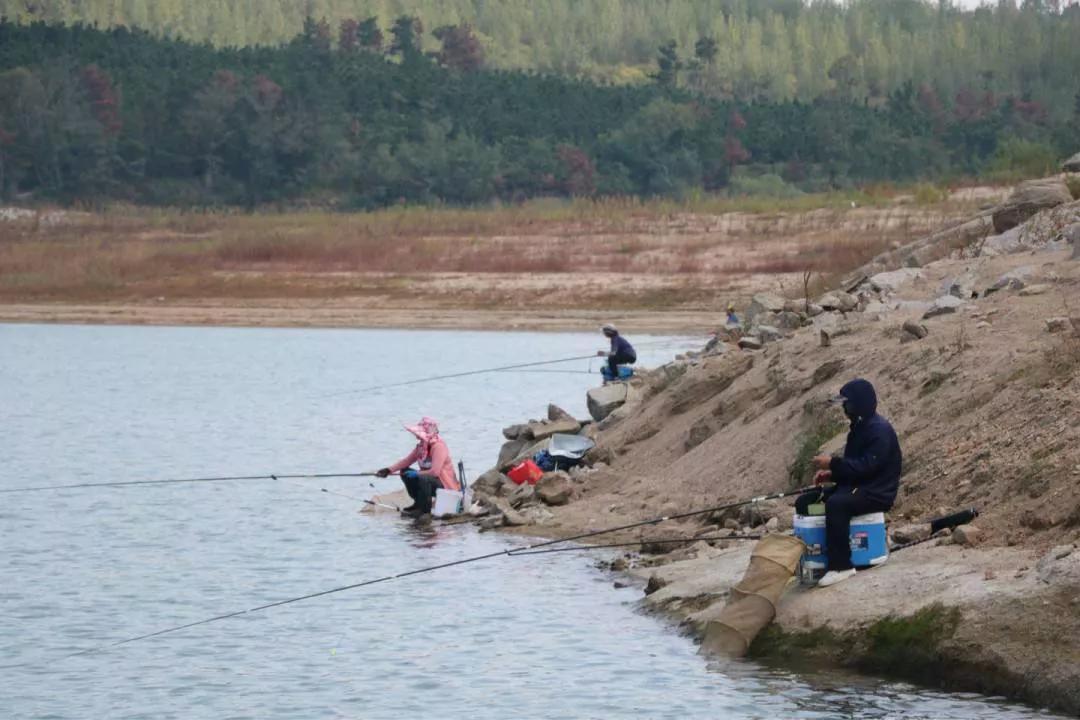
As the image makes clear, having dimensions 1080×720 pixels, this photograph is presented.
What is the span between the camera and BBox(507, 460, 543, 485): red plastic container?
18000 mm

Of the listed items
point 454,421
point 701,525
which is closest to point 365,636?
point 701,525

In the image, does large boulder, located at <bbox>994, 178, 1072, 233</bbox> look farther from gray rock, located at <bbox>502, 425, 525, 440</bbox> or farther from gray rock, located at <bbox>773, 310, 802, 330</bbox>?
gray rock, located at <bbox>502, 425, 525, 440</bbox>

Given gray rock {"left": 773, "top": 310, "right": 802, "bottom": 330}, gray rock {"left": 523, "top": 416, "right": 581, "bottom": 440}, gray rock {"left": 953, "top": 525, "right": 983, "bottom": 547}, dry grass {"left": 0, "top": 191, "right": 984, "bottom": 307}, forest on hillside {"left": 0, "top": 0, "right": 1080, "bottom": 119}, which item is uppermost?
forest on hillside {"left": 0, "top": 0, "right": 1080, "bottom": 119}

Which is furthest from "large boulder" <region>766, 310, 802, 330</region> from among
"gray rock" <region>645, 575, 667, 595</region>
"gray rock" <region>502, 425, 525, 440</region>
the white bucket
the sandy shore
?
the sandy shore

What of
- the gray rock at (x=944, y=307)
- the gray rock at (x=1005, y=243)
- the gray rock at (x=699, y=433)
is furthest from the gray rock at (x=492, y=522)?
the gray rock at (x=1005, y=243)

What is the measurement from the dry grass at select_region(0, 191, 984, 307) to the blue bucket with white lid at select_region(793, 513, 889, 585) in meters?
27.9

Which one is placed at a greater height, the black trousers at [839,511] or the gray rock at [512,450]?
the black trousers at [839,511]

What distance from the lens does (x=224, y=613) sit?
13836 mm

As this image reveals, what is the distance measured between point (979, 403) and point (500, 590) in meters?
3.78

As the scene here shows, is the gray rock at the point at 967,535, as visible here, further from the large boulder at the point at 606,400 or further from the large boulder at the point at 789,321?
the large boulder at the point at 606,400

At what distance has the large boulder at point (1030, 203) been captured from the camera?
66.9 ft

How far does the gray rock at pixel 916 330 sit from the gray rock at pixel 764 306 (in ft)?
18.4

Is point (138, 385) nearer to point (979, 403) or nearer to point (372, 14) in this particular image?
point (979, 403)

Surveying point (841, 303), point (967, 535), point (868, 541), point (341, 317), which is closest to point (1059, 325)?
point (967, 535)
